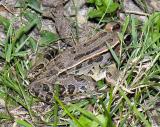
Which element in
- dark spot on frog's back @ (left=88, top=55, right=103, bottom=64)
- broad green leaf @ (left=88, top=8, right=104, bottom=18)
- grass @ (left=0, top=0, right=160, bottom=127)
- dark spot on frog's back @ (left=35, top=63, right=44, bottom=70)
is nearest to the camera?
grass @ (left=0, top=0, right=160, bottom=127)

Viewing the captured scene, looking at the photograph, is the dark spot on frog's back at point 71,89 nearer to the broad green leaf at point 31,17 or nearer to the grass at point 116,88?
the grass at point 116,88

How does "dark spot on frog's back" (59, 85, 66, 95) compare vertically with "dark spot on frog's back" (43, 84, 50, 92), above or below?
below

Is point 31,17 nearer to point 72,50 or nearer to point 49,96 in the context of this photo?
point 72,50

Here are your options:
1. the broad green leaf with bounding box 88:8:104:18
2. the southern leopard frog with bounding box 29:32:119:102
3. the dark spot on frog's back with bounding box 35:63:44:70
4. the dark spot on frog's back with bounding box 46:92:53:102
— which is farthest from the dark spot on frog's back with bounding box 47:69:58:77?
the broad green leaf with bounding box 88:8:104:18

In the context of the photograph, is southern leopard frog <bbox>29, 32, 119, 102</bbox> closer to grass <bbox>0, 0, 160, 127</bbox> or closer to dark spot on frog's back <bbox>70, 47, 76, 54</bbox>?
dark spot on frog's back <bbox>70, 47, 76, 54</bbox>

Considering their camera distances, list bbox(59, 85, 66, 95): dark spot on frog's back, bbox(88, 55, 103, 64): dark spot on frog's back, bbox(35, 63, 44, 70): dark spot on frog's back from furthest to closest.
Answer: bbox(88, 55, 103, 64): dark spot on frog's back, bbox(35, 63, 44, 70): dark spot on frog's back, bbox(59, 85, 66, 95): dark spot on frog's back

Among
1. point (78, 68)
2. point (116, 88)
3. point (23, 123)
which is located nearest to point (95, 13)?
point (78, 68)

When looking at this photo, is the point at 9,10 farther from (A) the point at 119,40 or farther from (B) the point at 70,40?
(A) the point at 119,40

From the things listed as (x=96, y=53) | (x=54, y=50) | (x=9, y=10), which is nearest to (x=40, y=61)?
(x=54, y=50)

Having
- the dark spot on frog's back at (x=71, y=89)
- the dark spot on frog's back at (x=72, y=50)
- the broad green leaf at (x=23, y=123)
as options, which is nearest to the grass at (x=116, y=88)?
the broad green leaf at (x=23, y=123)
